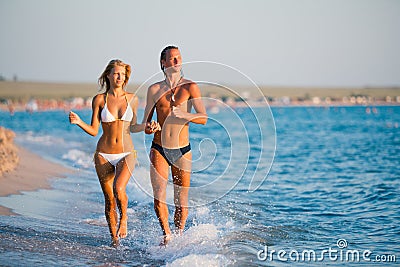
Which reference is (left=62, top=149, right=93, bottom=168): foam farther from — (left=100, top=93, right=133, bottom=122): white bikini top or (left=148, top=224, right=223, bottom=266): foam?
(left=100, top=93, right=133, bottom=122): white bikini top

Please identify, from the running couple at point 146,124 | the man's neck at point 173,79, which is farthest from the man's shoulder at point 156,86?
the man's neck at point 173,79

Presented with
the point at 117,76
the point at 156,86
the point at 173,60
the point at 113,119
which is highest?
the point at 173,60

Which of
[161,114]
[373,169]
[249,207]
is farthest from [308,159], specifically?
[161,114]

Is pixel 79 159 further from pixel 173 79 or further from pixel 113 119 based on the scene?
pixel 173 79

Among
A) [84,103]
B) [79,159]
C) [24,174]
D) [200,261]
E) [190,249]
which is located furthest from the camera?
[84,103]

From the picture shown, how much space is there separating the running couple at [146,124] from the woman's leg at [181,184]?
0.01 m

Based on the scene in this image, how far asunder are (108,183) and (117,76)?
138cm

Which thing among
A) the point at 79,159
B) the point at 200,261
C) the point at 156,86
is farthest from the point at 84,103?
the point at 200,261

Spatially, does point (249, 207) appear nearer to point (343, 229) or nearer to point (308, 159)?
point (343, 229)

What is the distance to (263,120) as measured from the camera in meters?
8.84

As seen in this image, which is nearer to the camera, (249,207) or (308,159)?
(249,207)

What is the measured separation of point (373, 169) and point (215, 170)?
605 centimetres

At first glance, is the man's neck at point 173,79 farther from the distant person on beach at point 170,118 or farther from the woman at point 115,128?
the woman at point 115,128

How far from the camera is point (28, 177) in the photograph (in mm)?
13812
